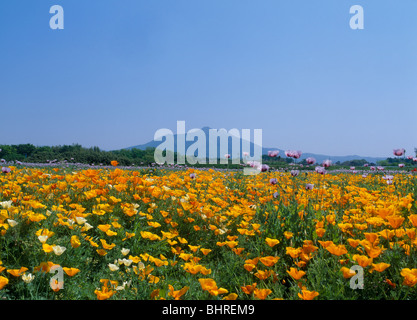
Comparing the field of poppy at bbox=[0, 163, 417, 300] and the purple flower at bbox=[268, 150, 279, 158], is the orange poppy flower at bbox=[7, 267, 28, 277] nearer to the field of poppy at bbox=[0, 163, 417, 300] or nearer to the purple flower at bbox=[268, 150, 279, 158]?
the field of poppy at bbox=[0, 163, 417, 300]

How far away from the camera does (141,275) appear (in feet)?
6.96

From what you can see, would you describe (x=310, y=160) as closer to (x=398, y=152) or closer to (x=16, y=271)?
(x=398, y=152)

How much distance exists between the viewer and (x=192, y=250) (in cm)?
281

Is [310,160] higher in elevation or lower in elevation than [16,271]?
higher

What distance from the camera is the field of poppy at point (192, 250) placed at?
1892 millimetres

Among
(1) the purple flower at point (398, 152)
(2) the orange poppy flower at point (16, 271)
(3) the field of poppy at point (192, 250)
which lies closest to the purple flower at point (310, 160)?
(3) the field of poppy at point (192, 250)

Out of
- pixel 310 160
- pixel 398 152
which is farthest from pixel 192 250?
pixel 398 152

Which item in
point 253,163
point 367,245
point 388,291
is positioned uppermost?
point 253,163

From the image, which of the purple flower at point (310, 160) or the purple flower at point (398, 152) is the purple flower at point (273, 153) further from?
the purple flower at point (398, 152)

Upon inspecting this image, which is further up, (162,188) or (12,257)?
(162,188)

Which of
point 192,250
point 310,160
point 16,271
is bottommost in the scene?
point 192,250
